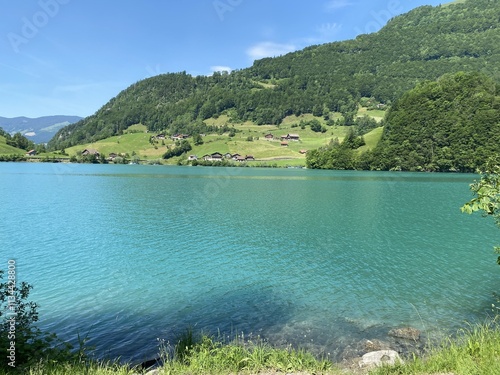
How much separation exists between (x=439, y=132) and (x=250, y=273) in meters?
181

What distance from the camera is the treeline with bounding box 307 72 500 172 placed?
16388cm

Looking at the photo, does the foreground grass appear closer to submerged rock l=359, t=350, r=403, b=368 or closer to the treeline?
submerged rock l=359, t=350, r=403, b=368

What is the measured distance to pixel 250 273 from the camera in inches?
963

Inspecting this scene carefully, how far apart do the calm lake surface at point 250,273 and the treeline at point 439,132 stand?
445 feet

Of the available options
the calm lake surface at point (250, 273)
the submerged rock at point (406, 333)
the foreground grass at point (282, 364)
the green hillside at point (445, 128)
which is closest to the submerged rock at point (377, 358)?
the foreground grass at point (282, 364)

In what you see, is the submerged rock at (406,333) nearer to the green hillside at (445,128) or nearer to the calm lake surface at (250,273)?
the calm lake surface at (250,273)

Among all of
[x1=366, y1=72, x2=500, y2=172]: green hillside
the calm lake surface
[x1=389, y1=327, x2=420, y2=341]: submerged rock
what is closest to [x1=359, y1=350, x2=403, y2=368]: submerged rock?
the calm lake surface

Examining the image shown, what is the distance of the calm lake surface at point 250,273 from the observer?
15953mm

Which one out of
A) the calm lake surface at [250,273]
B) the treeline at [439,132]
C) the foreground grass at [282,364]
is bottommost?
the calm lake surface at [250,273]

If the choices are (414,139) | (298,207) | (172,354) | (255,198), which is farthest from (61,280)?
(414,139)

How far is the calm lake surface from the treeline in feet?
445

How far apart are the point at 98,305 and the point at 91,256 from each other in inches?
431

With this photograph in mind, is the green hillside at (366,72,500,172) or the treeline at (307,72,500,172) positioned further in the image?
the treeline at (307,72,500,172)

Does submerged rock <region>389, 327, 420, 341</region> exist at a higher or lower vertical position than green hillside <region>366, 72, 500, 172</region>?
lower
